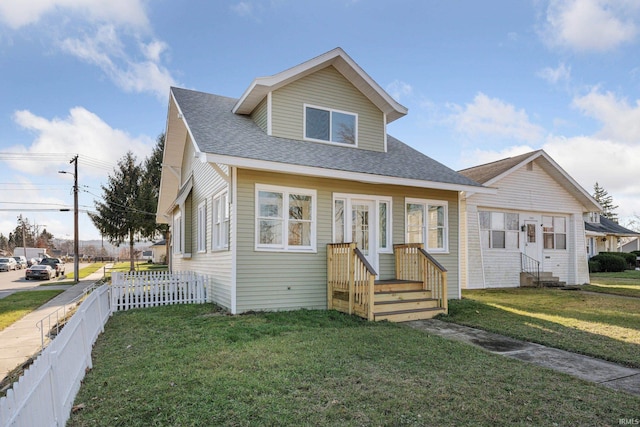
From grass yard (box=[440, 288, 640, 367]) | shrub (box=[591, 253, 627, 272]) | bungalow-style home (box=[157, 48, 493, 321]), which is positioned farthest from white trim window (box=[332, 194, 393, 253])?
shrub (box=[591, 253, 627, 272])

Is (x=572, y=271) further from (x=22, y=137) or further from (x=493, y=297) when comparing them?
(x=22, y=137)

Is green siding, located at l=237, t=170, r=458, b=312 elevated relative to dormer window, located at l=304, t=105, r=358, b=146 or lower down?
lower down

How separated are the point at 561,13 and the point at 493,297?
9.18 m

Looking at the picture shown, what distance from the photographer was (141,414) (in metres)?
3.43

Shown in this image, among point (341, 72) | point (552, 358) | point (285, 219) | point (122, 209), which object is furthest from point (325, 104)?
point (122, 209)

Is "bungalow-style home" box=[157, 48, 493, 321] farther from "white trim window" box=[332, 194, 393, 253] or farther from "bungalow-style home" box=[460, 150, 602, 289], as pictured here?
"bungalow-style home" box=[460, 150, 602, 289]

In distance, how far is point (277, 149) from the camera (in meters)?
9.07

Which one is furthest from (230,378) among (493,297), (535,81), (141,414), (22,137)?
(22,137)

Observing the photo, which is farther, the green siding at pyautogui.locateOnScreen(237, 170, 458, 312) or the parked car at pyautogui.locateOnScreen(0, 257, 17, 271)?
the parked car at pyautogui.locateOnScreen(0, 257, 17, 271)

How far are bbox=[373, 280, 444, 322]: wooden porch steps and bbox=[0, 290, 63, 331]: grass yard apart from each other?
8.58m

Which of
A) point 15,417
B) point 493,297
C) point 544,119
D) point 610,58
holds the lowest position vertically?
point 493,297

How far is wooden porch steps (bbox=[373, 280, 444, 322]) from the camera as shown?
8.05 metres

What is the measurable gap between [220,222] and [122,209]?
24553mm

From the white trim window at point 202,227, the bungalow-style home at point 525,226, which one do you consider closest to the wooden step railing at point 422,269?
the bungalow-style home at point 525,226
